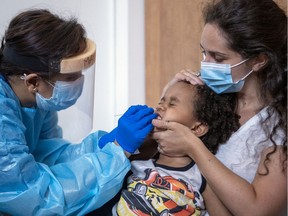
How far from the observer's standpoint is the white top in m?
1.18

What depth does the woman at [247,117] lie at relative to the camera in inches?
42.6

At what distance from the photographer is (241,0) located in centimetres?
120

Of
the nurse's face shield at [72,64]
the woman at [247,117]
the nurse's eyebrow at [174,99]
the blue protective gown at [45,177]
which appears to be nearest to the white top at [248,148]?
the woman at [247,117]

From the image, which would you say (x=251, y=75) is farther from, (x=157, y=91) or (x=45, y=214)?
(x=157, y=91)

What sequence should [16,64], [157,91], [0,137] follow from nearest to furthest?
[0,137] < [16,64] < [157,91]

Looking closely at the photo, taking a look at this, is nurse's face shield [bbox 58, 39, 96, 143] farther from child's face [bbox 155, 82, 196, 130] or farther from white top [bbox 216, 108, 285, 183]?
white top [bbox 216, 108, 285, 183]

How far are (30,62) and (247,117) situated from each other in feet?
2.49

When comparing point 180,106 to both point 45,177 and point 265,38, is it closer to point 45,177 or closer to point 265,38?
point 265,38

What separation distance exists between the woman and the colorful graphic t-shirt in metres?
0.05

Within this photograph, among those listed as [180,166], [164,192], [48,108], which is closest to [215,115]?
[180,166]

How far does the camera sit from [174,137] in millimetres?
1213

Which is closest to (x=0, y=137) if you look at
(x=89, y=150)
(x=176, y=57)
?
(x=89, y=150)

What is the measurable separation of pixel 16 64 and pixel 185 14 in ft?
4.05

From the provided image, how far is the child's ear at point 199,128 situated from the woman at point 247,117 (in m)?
0.09
